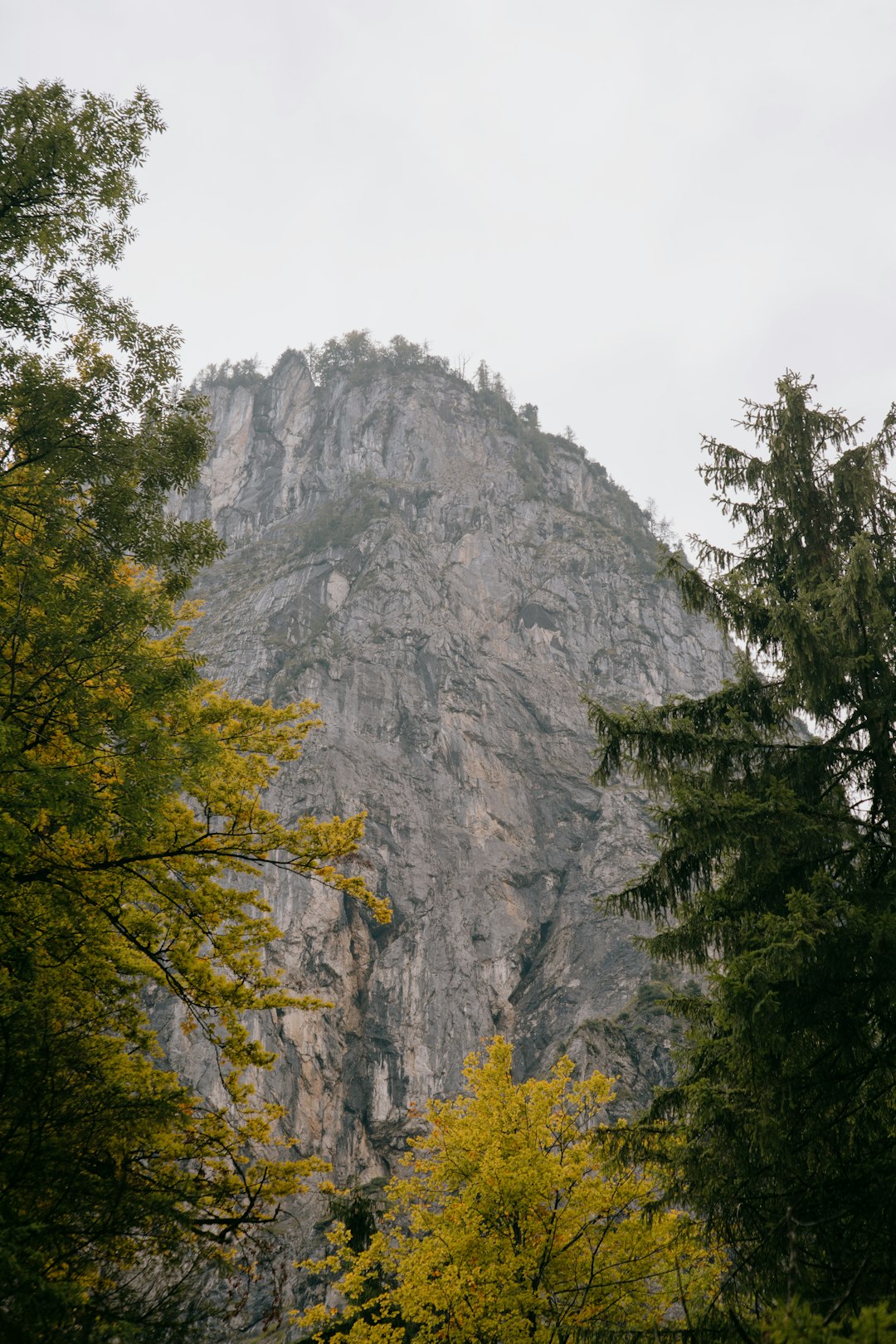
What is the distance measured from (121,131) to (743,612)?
734 centimetres

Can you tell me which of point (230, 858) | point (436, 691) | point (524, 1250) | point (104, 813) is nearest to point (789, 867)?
point (230, 858)

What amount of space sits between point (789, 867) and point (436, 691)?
1848 inches

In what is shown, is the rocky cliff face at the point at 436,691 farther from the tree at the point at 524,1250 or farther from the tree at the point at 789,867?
the tree at the point at 789,867

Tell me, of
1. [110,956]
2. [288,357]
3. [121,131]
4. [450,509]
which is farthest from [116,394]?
[288,357]

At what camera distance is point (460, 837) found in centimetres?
4728

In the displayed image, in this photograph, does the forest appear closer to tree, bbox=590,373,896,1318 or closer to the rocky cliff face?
tree, bbox=590,373,896,1318

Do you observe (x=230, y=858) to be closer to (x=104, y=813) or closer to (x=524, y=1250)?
(x=104, y=813)

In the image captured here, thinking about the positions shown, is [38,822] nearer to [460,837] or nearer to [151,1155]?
[151,1155]

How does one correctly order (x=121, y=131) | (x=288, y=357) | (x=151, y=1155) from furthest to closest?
1. (x=288, y=357)
2. (x=121, y=131)
3. (x=151, y=1155)

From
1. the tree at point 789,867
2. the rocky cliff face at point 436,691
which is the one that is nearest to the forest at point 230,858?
the tree at point 789,867

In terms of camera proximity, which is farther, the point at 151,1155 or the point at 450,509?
the point at 450,509

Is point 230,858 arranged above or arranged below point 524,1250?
above

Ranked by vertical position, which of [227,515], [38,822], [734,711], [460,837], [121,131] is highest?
[227,515]

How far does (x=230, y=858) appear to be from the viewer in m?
6.49
